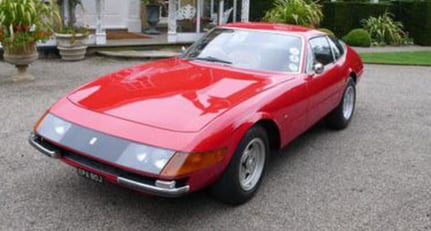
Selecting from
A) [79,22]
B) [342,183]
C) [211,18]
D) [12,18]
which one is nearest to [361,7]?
[211,18]

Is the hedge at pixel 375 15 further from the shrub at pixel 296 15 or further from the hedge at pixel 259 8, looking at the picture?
the shrub at pixel 296 15

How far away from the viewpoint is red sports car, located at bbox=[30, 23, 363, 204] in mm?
2996

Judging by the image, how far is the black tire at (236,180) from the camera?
11.0ft

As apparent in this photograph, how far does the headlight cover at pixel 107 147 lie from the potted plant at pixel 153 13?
11.1 meters

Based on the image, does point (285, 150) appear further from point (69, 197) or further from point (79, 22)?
point (79, 22)

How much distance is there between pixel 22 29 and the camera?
7648 mm

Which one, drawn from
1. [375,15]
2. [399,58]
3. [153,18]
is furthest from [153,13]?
[375,15]

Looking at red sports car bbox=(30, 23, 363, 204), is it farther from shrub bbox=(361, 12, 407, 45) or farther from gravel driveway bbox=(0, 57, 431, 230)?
shrub bbox=(361, 12, 407, 45)

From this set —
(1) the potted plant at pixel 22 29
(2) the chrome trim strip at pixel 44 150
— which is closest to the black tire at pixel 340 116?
(2) the chrome trim strip at pixel 44 150

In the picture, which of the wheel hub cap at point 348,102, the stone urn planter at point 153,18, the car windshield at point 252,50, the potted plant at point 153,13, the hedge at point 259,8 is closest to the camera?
the car windshield at point 252,50

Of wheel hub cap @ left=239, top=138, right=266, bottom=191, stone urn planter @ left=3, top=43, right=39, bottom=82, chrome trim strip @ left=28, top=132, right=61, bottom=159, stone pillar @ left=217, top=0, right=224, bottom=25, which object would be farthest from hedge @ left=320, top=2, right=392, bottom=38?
chrome trim strip @ left=28, top=132, right=61, bottom=159

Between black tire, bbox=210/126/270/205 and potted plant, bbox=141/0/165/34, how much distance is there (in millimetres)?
11118

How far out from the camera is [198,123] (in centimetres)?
316

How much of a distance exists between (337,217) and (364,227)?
0.22 meters
